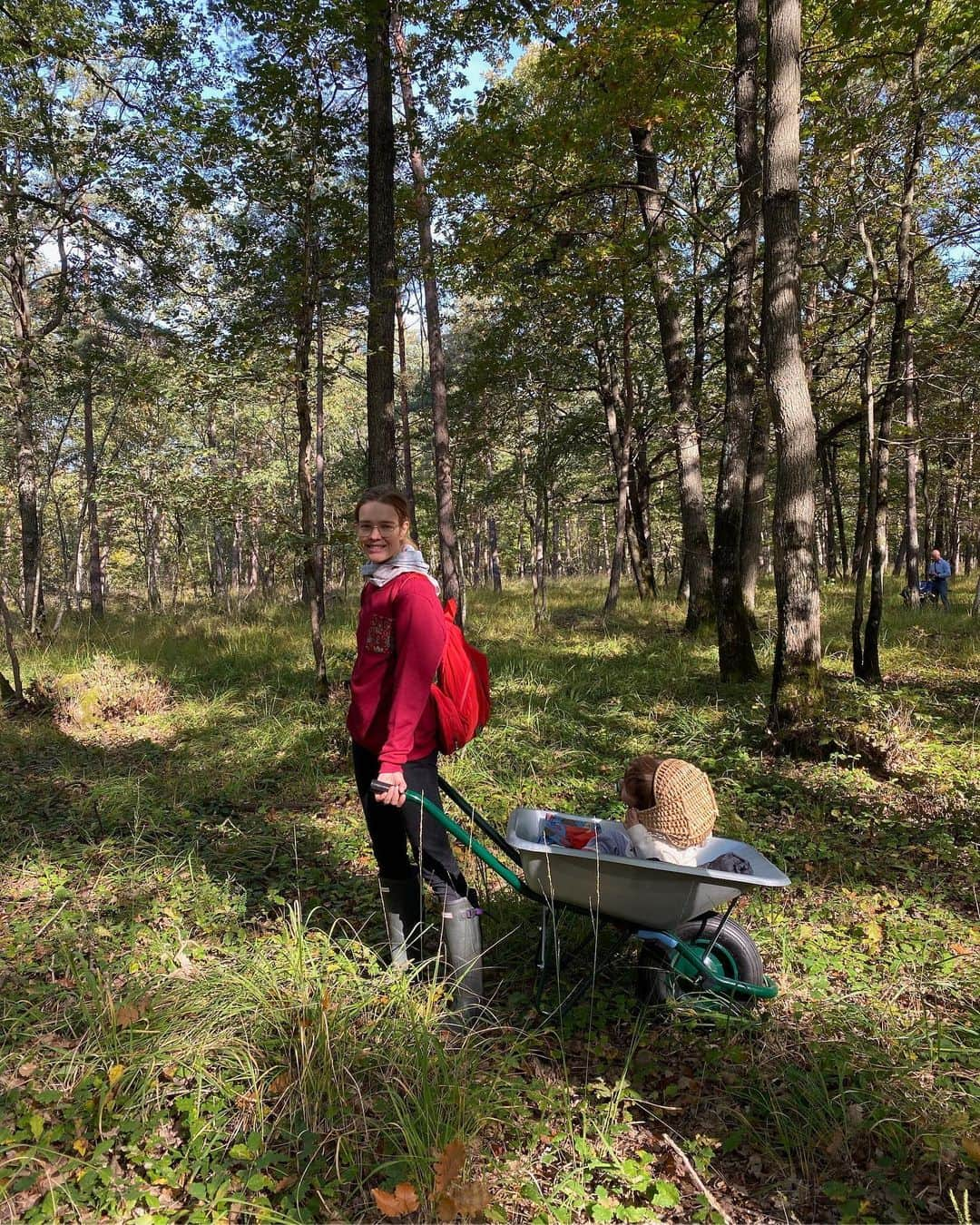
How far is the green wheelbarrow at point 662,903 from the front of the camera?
232 cm

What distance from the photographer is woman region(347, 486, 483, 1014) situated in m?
2.44

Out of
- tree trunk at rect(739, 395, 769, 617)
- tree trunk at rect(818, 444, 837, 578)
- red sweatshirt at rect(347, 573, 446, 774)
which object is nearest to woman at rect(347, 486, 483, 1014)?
red sweatshirt at rect(347, 573, 446, 774)

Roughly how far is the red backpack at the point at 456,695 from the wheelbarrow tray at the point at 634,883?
48cm

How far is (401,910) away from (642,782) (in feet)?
3.85

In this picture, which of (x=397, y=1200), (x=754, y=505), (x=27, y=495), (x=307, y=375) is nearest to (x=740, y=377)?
(x=754, y=505)

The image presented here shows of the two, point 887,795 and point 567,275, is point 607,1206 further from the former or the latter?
point 567,275

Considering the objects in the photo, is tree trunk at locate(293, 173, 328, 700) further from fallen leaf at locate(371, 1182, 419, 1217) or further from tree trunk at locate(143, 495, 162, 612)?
tree trunk at locate(143, 495, 162, 612)

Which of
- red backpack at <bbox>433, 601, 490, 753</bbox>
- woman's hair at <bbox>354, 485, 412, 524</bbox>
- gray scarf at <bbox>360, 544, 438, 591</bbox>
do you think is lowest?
red backpack at <bbox>433, 601, 490, 753</bbox>

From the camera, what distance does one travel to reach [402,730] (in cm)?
241

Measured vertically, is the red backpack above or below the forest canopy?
below

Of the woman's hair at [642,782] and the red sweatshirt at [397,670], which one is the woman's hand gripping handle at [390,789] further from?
the woman's hair at [642,782]

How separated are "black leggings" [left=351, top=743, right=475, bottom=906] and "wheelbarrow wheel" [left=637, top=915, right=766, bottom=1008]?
81 cm

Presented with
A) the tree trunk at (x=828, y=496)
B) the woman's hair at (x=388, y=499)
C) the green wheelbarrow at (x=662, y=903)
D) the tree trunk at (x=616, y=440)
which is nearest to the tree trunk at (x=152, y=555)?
the tree trunk at (x=616, y=440)

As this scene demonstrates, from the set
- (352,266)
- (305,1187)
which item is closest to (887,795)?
(305,1187)
